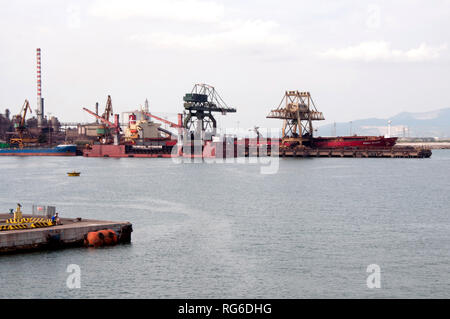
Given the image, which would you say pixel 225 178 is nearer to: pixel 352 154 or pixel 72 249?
pixel 72 249

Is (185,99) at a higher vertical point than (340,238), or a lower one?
higher

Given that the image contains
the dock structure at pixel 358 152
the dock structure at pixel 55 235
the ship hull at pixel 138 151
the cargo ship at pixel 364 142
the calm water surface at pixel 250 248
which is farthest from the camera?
the ship hull at pixel 138 151

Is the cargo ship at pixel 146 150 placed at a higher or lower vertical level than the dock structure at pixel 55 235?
higher

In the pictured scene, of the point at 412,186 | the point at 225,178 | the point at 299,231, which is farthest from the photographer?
the point at 225,178

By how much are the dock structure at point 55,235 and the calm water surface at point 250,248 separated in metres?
0.83

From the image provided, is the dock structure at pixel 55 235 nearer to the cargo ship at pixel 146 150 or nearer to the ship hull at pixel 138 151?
the ship hull at pixel 138 151

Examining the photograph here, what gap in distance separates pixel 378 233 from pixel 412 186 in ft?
137

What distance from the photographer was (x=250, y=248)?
127 feet

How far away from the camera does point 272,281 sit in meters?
30.7

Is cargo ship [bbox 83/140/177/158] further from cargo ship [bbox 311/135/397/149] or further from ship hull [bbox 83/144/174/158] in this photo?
cargo ship [bbox 311/135/397/149]

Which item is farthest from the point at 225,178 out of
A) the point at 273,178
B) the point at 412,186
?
the point at 412,186

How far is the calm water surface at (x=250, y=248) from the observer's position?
29.6 m

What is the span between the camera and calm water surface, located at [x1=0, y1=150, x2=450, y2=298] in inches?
1164


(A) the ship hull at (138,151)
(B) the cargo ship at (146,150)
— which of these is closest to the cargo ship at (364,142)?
(B) the cargo ship at (146,150)
